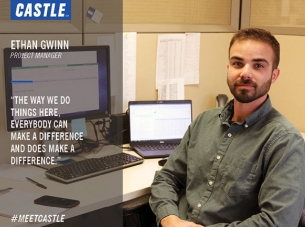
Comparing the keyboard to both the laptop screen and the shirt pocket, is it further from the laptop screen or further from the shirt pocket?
the shirt pocket

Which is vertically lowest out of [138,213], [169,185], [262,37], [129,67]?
[138,213]

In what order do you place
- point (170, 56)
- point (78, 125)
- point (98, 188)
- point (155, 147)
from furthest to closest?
point (170, 56) < point (155, 147) < point (78, 125) < point (98, 188)

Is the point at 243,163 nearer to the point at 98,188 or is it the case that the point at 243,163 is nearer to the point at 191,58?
the point at 98,188

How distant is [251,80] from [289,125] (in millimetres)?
192

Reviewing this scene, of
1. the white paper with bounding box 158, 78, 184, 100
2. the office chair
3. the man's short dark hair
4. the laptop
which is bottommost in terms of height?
the office chair

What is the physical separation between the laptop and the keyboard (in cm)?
19

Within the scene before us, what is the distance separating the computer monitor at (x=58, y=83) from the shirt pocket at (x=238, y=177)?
0.73 meters

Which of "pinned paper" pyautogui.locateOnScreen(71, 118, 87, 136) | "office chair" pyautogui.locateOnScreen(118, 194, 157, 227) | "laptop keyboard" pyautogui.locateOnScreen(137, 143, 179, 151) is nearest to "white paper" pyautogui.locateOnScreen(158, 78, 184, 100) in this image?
"laptop keyboard" pyautogui.locateOnScreen(137, 143, 179, 151)

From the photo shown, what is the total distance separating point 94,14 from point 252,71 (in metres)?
0.82

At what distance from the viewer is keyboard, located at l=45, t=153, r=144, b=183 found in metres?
1.71

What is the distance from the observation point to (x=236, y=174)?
1499 mm

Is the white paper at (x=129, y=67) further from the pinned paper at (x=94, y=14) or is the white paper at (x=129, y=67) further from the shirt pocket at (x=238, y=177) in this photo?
Answer: the shirt pocket at (x=238, y=177)

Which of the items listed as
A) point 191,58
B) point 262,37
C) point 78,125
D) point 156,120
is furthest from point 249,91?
point 191,58

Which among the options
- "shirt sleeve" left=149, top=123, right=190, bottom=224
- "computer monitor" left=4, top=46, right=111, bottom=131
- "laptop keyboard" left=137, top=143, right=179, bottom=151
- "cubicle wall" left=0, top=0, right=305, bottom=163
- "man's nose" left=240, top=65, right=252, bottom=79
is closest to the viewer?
"man's nose" left=240, top=65, right=252, bottom=79
